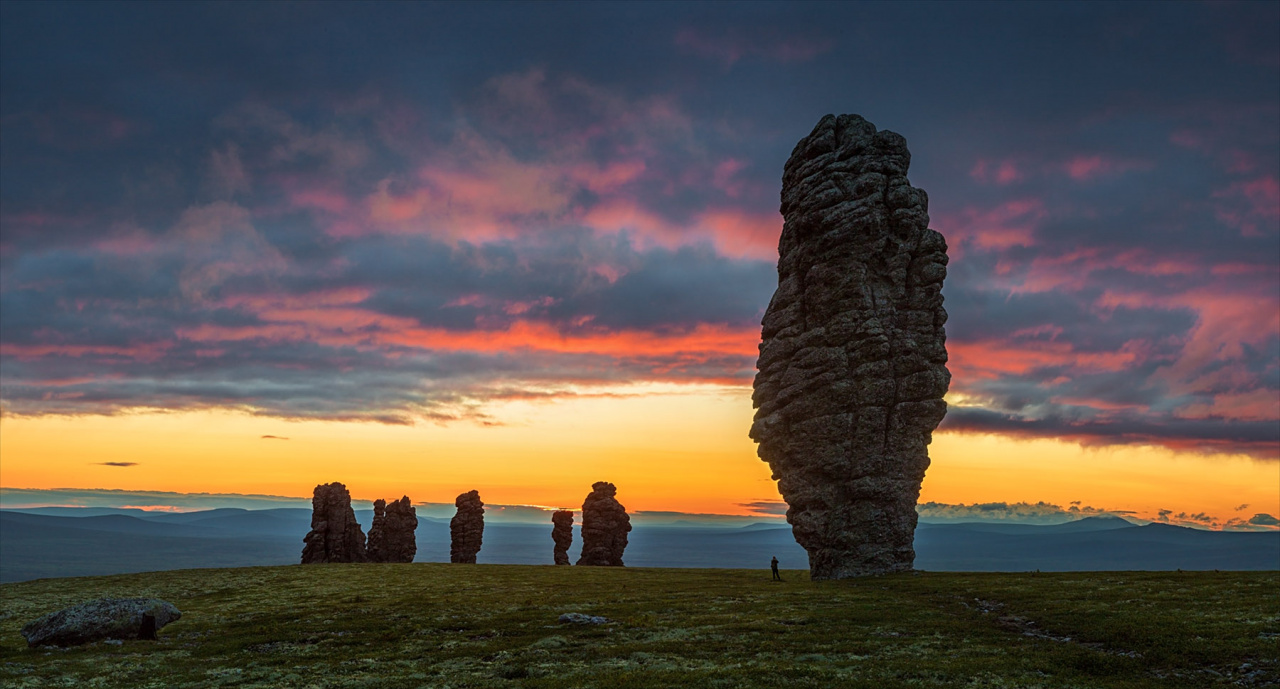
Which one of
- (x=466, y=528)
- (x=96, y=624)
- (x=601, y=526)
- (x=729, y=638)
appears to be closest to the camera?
(x=729, y=638)

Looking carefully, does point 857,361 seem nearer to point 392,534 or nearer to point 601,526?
point 601,526

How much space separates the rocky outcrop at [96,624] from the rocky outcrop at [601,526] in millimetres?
90017

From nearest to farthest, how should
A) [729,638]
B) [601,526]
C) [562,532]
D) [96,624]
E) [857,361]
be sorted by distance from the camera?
[729,638]
[96,624]
[857,361]
[601,526]
[562,532]

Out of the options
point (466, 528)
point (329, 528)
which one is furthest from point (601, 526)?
point (329, 528)

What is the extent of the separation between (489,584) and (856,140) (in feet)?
221

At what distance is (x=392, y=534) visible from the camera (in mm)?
145750

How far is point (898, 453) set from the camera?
8006 centimetres

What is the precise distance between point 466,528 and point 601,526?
106ft

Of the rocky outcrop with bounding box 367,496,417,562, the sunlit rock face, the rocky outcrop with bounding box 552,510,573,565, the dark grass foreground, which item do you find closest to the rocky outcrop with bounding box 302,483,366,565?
the rocky outcrop with bounding box 367,496,417,562

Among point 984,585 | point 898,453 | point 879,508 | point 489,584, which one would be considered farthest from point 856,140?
point 489,584

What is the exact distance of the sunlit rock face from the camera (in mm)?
78438

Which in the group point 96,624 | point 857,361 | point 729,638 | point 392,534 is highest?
point 857,361

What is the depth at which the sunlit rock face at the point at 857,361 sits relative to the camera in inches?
3088

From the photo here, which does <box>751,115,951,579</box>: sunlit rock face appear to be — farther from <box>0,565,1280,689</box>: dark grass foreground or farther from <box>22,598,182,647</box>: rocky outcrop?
<box>22,598,182,647</box>: rocky outcrop
